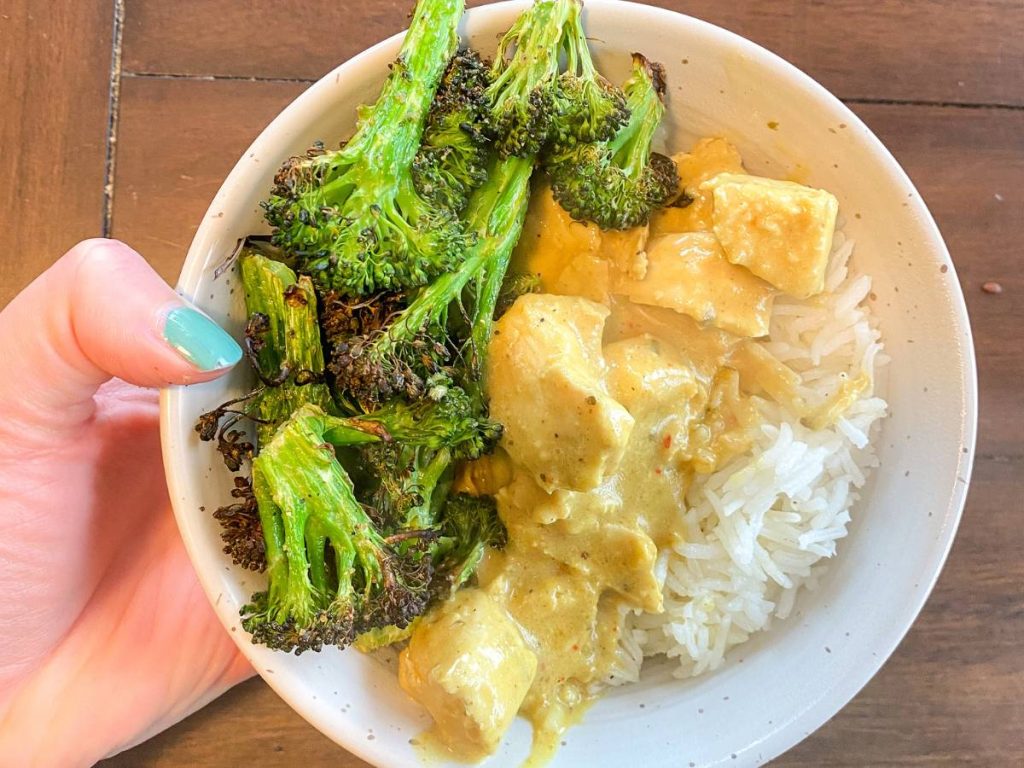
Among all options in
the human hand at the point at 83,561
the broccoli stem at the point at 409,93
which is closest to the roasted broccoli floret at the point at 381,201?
the broccoli stem at the point at 409,93

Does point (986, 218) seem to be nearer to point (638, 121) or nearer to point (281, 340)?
point (638, 121)

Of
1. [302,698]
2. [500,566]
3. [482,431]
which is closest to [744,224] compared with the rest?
[482,431]

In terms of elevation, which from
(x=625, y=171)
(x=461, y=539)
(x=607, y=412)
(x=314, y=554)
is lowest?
(x=461, y=539)

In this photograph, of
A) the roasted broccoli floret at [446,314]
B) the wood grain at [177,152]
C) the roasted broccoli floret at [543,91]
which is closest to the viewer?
the roasted broccoli floret at [446,314]

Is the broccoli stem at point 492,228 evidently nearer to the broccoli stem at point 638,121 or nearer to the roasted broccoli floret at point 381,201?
the roasted broccoli floret at point 381,201

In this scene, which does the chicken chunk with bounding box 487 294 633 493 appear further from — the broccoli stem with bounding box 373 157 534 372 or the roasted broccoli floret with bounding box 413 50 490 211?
the roasted broccoli floret with bounding box 413 50 490 211

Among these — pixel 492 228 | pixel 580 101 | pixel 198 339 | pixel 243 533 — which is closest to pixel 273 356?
pixel 198 339

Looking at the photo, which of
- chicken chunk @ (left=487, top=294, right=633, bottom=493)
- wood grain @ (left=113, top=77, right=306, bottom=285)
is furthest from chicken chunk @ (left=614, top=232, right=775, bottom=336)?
wood grain @ (left=113, top=77, right=306, bottom=285)
